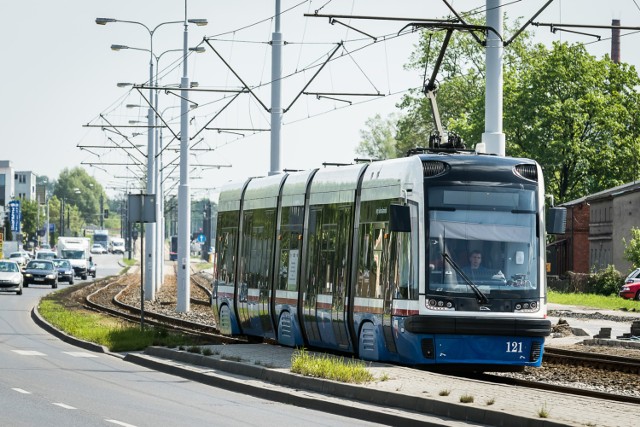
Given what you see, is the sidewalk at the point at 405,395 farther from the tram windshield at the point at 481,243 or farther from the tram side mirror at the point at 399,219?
the tram side mirror at the point at 399,219

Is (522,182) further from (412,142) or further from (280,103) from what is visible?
(412,142)

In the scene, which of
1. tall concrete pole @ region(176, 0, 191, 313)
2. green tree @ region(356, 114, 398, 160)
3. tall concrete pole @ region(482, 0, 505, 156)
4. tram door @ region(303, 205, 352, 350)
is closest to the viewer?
tram door @ region(303, 205, 352, 350)

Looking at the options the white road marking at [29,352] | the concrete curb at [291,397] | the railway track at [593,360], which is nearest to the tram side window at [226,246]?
the white road marking at [29,352]

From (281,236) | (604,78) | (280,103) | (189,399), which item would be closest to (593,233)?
(604,78)

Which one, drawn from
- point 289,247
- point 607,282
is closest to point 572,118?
point 607,282

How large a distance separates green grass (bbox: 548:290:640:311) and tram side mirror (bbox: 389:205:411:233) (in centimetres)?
3377

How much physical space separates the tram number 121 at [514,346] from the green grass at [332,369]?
211 centimetres

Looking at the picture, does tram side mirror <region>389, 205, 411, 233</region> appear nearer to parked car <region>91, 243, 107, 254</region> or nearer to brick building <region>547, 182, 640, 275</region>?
brick building <region>547, 182, 640, 275</region>

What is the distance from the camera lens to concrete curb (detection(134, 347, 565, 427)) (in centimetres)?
1435

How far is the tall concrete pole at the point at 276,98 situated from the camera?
3772 centimetres

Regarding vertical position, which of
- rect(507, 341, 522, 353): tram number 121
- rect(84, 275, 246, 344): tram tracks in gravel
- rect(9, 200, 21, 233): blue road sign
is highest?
rect(9, 200, 21, 233): blue road sign

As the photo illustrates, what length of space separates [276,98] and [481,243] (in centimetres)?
1779

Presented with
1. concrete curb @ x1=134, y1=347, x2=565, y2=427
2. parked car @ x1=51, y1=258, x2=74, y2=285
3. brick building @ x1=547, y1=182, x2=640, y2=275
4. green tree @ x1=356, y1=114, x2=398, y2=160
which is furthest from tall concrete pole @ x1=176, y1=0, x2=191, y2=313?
green tree @ x1=356, y1=114, x2=398, y2=160

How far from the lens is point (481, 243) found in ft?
68.5
